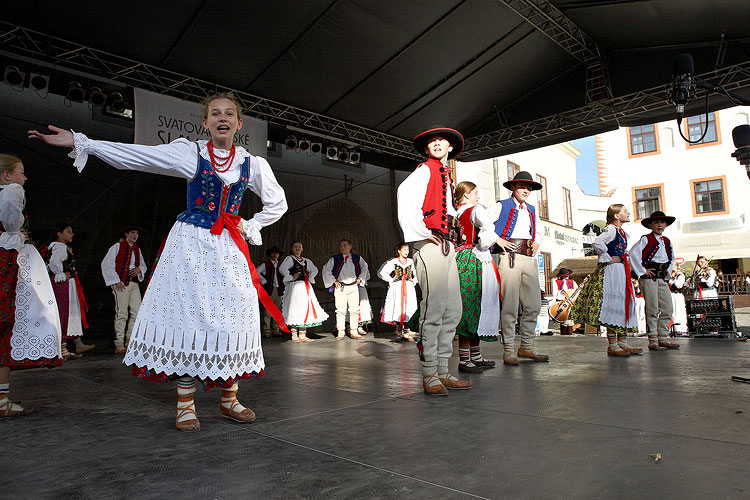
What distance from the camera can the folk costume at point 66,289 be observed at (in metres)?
6.11

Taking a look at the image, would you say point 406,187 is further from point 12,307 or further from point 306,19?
point 306,19

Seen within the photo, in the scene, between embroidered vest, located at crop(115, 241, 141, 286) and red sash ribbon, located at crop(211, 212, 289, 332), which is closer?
red sash ribbon, located at crop(211, 212, 289, 332)

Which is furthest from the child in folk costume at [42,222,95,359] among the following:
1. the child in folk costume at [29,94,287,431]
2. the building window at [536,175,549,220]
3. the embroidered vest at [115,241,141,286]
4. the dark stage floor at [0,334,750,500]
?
the building window at [536,175,549,220]

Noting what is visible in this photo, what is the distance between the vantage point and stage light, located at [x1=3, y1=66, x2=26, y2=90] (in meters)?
6.04

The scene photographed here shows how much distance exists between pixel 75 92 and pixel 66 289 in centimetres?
251

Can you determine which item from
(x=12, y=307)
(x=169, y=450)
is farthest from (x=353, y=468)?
(x=12, y=307)

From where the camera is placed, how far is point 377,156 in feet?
35.0

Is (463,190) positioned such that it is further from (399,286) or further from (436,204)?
(399,286)

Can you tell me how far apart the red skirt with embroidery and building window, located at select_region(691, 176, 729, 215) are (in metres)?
22.5

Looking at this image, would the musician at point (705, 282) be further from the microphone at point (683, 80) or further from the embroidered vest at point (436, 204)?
the embroidered vest at point (436, 204)

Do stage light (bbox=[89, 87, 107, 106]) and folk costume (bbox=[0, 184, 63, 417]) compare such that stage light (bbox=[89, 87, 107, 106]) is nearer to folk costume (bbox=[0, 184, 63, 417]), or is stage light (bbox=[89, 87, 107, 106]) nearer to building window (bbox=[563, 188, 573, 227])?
folk costume (bbox=[0, 184, 63, 417])

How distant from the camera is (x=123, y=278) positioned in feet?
22.3

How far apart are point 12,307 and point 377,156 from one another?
329 inches

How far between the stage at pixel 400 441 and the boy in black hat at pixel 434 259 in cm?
23
